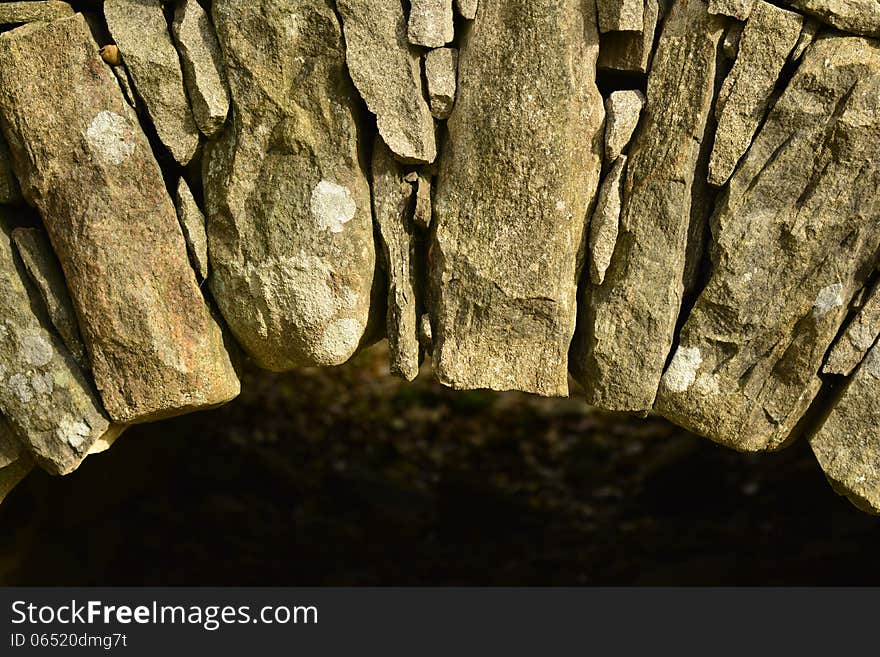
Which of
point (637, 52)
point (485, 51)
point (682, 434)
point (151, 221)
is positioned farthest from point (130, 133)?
point (682, 434)

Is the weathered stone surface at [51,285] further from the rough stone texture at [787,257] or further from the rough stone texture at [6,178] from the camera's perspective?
the rough stone texture at [787,257]

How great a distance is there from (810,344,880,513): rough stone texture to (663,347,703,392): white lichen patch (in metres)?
0.26

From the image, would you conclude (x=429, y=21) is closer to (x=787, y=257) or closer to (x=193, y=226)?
(x=193, y=226)

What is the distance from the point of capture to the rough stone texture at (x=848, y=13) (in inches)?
68.6

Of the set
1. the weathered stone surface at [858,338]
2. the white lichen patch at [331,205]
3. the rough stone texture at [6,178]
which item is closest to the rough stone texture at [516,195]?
the white lichen patch at [331,205]

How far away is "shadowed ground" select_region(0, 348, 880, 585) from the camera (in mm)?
3725

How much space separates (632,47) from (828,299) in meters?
0.59

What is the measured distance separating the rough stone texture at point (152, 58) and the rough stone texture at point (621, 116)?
821 millimetres

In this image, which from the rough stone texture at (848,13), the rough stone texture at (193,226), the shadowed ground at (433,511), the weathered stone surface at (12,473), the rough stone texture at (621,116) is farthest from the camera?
the shadowed ground at (433,511)

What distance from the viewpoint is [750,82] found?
70.6 inches

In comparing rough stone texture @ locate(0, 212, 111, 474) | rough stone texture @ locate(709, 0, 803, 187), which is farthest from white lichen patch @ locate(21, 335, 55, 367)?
rough stone texture @ locate(709, 0, 803, 187)

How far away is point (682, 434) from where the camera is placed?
4.61 m

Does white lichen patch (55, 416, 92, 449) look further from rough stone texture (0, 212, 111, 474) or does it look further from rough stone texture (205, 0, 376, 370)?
rough stone texture (205, 0, 376, 370)

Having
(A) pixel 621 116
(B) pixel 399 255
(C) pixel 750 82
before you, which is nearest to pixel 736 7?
(C) pixel 750 82
